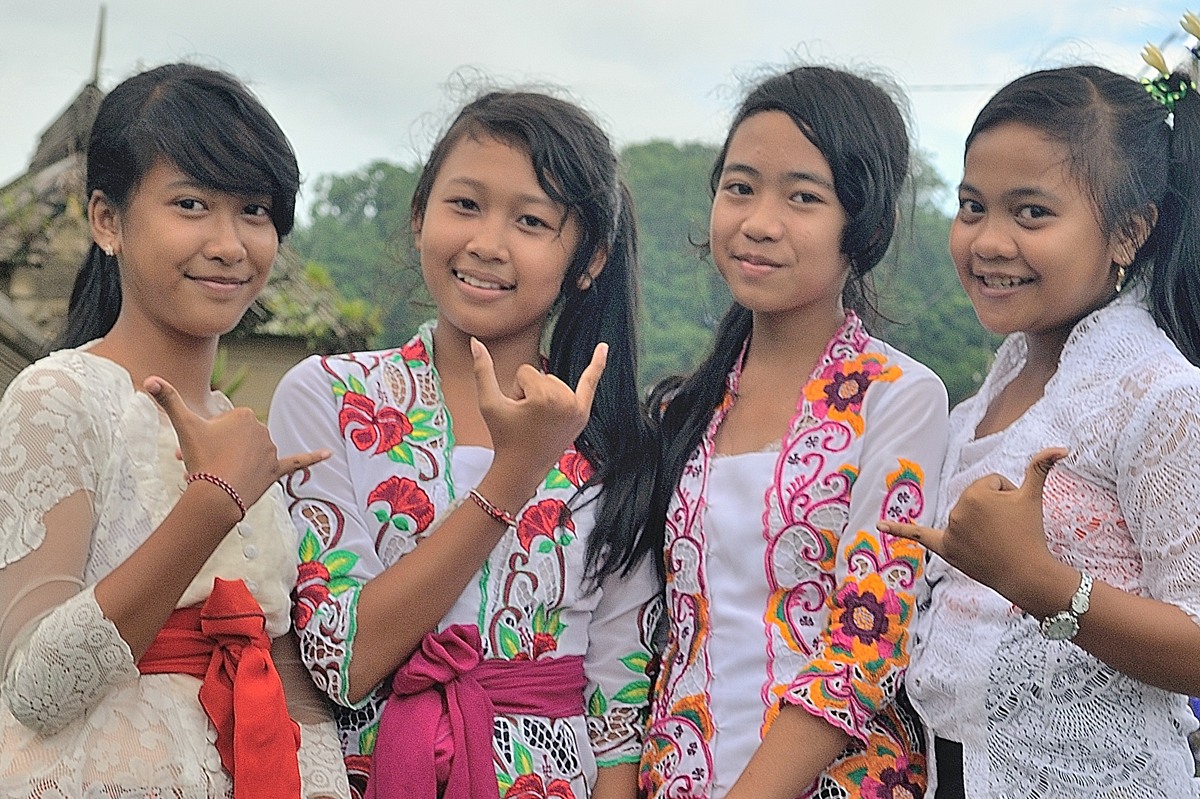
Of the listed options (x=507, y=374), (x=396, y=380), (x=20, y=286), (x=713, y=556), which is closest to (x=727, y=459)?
(x=713, y=556)

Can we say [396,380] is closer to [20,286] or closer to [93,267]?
[93,267]

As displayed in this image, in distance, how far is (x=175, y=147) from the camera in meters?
2.07

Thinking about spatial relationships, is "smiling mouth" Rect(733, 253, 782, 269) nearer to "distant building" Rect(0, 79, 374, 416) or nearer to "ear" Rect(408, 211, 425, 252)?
"ear" Rect(408, 211, 425, 252)

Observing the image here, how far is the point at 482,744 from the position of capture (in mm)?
2076

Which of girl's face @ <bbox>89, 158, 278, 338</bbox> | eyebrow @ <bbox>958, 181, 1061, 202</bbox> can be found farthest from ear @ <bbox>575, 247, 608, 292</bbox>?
eyebrow @ <bbox>958, 181, 1061, 202</bbox>

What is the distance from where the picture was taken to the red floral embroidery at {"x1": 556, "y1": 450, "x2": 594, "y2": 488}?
2340mm

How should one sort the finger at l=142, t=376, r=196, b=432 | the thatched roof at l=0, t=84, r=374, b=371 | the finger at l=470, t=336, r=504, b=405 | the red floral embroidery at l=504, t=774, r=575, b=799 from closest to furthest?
1. the finger at l=142, t=376, r=196, b=432
2. the finger at l=470, t=336, r=504, b=405
3. the red floral embroidery at l=504, t=774, r=575, b=799
4. the thatched roof at l=0, t=84, r=374, b=371

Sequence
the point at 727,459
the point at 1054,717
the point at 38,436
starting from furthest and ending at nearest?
the point at 727,459, the point at 1054,717, the point at 38,436

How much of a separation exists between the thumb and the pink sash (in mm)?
888

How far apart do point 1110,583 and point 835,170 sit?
2.78ft

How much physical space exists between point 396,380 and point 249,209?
392mm

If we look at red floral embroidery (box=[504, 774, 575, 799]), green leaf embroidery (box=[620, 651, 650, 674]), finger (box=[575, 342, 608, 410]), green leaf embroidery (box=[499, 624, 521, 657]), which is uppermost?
finger (box=[575, 342, 608, 410])

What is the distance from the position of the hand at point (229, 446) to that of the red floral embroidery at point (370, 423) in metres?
0.32

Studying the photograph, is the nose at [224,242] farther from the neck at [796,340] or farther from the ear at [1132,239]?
the ear at [1132,239]
